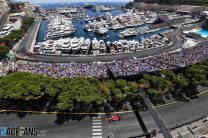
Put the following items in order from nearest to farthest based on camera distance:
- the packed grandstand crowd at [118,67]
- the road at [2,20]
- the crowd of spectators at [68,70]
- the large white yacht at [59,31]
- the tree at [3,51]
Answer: the crowd of spectators at [68,70] → the packed grandstand crowd at [118,67] → the tree at [3,51] → the large white yacht at [59,31] → the road at [2,20]

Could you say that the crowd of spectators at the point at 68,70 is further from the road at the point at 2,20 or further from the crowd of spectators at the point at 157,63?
the road at the point at 2,20

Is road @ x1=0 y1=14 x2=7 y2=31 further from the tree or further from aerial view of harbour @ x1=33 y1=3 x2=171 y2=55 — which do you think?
the tree

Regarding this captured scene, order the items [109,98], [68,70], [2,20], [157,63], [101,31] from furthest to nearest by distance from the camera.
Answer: [2,20] < [101,31] < [157,63] < [68,70] < [109,98]

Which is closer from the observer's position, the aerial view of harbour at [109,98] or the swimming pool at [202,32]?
the aerial view of harbour at [109,98]

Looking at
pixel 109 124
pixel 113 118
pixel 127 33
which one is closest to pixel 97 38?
pixel 127 33

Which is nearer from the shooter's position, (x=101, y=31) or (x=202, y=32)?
(x=202, y=32)

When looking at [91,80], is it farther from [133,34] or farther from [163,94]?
[133,34]

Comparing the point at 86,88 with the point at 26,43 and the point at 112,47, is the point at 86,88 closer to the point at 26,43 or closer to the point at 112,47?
the point at 112,47

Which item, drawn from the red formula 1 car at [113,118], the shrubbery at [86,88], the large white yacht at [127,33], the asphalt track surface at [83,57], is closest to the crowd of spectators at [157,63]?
the shrubbery at [86,88]
